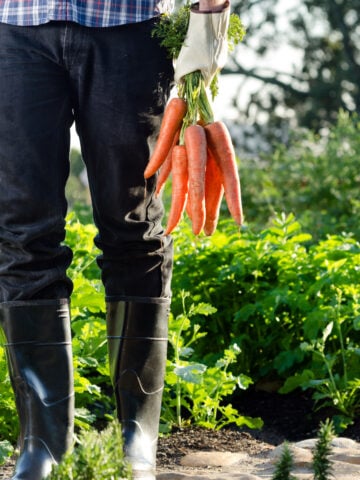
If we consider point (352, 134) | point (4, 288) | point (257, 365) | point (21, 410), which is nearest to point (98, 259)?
point (4, 288)

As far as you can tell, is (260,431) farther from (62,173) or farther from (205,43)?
(205,43)

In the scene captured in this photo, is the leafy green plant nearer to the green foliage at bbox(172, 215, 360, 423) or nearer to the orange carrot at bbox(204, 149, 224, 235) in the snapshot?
the green foliage at bbox(172, 215, 360, 423)

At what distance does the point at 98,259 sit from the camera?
9.09 feet

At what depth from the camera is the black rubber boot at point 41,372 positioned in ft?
8.57

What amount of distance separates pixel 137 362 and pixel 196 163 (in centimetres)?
56

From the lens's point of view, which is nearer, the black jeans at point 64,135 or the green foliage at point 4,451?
the black jeans at point 64,135

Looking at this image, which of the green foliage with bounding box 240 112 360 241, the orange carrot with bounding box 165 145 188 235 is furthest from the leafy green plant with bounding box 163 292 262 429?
the green foliage with bounding box 240 112 360 241

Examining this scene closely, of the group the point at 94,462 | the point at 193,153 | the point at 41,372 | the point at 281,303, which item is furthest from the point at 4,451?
the point at 281,303

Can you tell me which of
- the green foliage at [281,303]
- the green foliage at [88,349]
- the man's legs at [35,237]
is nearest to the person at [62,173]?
the man's legs at [35,237]

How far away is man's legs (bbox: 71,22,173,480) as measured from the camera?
260 cm

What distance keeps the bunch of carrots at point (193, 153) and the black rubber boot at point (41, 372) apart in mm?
404

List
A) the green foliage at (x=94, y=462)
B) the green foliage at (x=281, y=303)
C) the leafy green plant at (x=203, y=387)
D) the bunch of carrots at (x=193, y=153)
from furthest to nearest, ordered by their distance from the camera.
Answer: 1. the green foliage at (x=281, y=303)
2. the leafy green plant at (x=203, y=387)
3. the bunch of carrots at (x=193, y=153)
4. the green foliage at (x=94, y=462)

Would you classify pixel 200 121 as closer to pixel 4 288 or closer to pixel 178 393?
pixel 4 288

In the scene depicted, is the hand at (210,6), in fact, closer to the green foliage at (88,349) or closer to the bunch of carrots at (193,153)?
the bunch of carrots at (193,153)
